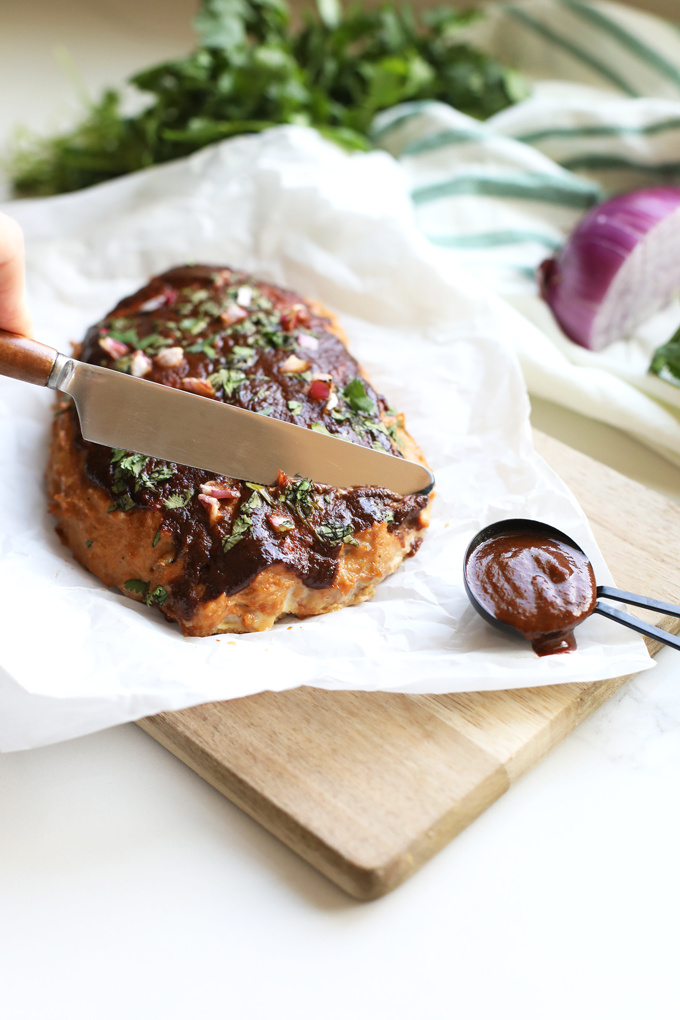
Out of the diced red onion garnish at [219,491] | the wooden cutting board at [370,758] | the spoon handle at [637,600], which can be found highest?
the diced red onion garnish at [219,491]

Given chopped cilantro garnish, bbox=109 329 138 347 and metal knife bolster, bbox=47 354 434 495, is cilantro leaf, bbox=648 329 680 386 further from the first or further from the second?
chopped cilantro garnish, bbox=109 329 138 347

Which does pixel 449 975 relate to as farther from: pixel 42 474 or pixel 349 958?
pixel 42 474

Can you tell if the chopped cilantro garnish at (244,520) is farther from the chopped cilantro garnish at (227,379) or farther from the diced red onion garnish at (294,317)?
the diced red onion garnish at (294,317)

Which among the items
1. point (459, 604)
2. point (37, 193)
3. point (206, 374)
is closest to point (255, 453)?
point (206, 374)

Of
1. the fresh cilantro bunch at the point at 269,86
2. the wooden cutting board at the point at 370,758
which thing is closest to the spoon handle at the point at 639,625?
the wooden cutting board at the point at 370,758

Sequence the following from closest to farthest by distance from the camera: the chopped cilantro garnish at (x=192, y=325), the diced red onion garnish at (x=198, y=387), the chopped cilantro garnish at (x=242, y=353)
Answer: the diced red onion garnish at (x=198, y=387) < the chopped cilantro garnish at (x=242, y=353) < the chopped cilantro garnish at (x=192, y=325)

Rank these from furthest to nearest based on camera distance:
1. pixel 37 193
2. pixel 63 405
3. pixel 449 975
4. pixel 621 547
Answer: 1. pixel 37 193
2. pixel 63 405
3. pixel 621 547
4. pixel 449 975

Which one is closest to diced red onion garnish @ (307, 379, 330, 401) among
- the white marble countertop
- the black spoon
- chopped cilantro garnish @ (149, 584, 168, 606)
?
the black spoon
